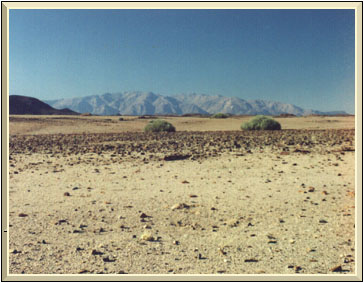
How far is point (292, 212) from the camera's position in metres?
5.05

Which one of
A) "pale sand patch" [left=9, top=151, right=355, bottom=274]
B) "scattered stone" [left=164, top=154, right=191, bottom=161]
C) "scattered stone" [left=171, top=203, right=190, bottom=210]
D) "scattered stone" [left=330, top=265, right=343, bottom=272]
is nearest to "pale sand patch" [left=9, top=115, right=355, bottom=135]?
"scattered stone" [left=164, top=154, right=191, bottom=161]

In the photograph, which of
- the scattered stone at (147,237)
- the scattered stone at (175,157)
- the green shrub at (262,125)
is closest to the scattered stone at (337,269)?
the scattered stone at (147,237)

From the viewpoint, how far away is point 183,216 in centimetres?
497

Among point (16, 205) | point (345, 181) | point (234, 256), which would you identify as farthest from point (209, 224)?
point (345, 181)

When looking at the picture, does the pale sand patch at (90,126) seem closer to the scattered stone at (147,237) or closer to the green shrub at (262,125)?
the green shrub at (262,125)

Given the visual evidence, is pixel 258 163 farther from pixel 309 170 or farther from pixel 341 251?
pixel 341 251

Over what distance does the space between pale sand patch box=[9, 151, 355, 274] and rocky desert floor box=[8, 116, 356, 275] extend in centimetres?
2

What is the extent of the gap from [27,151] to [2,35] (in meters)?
9.06

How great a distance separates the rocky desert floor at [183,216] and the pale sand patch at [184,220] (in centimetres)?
2

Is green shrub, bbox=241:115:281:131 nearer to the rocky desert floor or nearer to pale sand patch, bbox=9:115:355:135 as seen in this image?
pale sand patch, bbox=9:115:355:135

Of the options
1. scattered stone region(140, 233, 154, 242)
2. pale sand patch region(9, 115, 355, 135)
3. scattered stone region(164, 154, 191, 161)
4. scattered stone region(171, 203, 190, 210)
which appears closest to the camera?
scattered stone region(140, 233, 154, 242)

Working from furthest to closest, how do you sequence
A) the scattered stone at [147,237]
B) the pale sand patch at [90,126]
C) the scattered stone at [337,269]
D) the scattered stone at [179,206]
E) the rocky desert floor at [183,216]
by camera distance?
the pale sand patch at [90,126], the scattered stone at [179,206], the scattered stone at [147,237], the rocky desert floor at [183,216], the scattered stone at [337,269]

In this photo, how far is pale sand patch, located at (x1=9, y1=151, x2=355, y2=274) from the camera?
3502 mm

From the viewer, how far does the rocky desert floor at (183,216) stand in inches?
138
